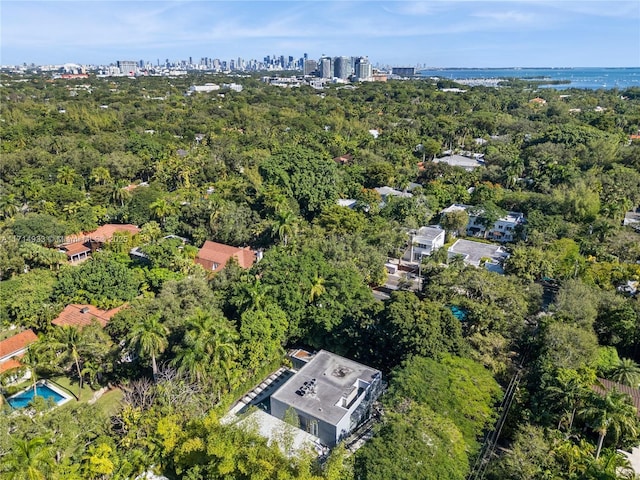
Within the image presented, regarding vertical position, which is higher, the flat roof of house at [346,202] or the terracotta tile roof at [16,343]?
the flat roof of house at [346,202]

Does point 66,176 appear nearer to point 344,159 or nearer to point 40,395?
point 40,395

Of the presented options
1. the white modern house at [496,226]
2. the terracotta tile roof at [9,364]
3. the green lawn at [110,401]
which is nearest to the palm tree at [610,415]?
the green lawn at [110,401]

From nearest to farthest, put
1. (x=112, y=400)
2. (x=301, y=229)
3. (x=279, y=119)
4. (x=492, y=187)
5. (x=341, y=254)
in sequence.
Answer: (x=112, y=400) < (x=341, y=254) < (x=301, y=229) < (x=492, y=187) < (x=279, y=119)

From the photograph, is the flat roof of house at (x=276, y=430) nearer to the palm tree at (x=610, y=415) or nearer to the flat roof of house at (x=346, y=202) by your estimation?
the palm tree at (x=610, y=415)

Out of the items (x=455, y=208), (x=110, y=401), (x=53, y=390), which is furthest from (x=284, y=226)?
(x=455, y=208)

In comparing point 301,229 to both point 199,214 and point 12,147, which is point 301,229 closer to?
point 199,214

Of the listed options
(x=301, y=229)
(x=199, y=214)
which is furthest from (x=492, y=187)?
(x=199, y=214)
